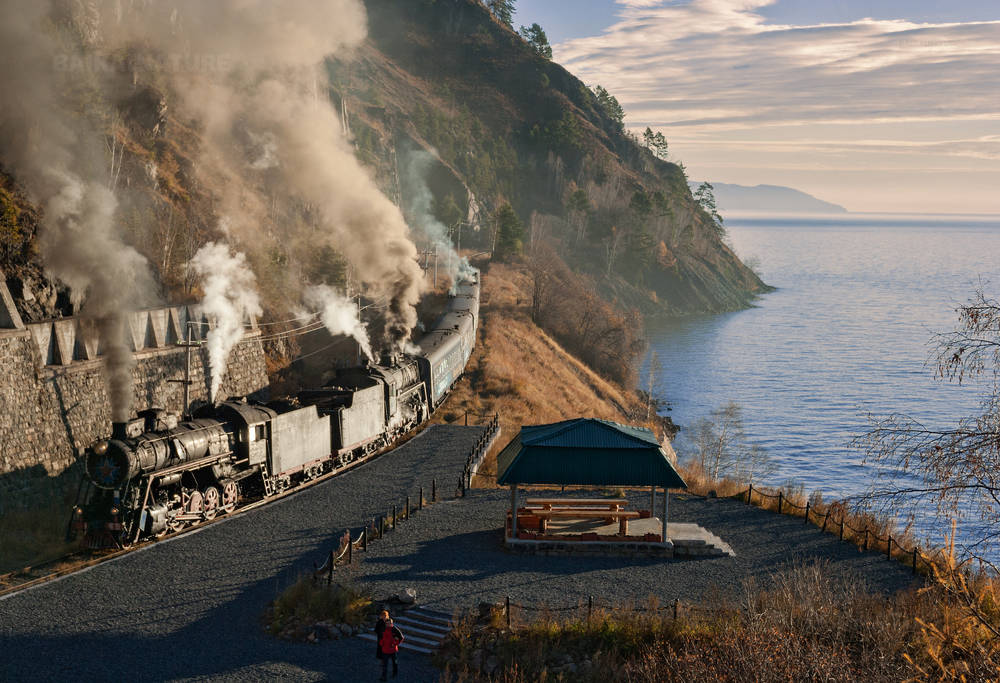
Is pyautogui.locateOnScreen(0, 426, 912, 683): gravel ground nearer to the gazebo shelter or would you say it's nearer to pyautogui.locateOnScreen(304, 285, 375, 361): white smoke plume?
the gazebo shelter

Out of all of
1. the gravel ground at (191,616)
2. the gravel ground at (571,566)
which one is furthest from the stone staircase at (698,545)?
the gravel ground at (191,616)

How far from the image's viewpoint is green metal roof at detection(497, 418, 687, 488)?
23.3 meters

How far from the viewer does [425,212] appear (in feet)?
391

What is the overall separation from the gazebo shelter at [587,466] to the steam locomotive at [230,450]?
9.25 m

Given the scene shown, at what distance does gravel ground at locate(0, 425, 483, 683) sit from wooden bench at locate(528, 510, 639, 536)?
6356 mm

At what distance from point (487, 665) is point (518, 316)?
203 ft

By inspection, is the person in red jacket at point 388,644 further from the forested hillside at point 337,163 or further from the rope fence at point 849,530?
the forested hillside at point 337,163

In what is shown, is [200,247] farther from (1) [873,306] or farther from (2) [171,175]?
(1) [873,306]

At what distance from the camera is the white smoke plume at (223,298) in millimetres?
40500

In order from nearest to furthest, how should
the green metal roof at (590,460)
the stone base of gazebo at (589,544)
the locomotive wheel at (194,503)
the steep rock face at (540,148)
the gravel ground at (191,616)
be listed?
1. the gravel ground at (191,616)
2. the green metal roof at (590,460)
3. the stone base of gazebo at (589,544)
4. the locomotive wheel at (194,503)
5. the steep rock face at (540,148)

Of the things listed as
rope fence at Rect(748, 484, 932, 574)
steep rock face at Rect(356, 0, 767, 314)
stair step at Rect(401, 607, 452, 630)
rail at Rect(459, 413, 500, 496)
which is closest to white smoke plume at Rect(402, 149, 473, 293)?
steep rock face at Rect(356, 0, 767, 314)

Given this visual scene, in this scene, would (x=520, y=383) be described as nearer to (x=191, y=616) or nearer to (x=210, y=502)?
(x=210, y=502)

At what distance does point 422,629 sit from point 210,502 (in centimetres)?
1090

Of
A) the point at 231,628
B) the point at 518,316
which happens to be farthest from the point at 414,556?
the point at 518,316
